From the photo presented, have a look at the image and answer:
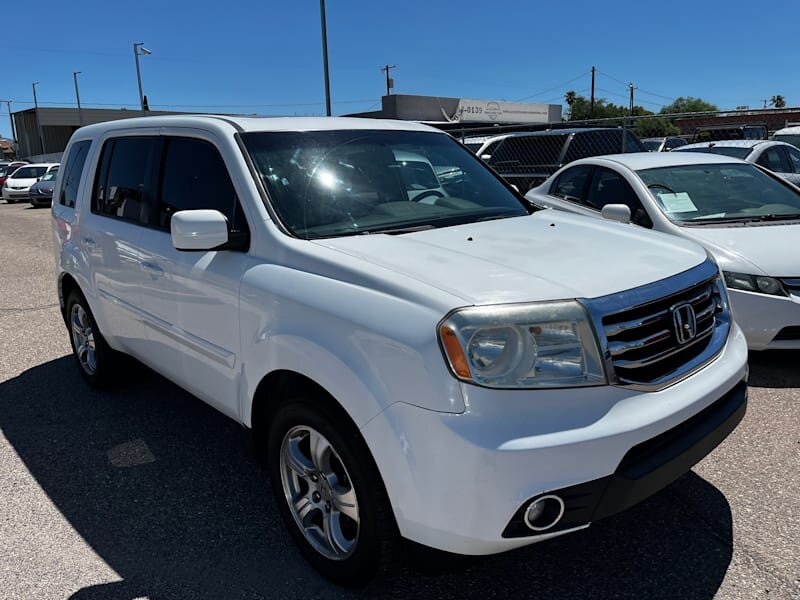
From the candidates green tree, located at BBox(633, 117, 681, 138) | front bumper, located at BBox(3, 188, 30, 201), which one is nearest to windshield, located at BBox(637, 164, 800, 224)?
front bumper, located at BBox(3, 188, 30, 201)

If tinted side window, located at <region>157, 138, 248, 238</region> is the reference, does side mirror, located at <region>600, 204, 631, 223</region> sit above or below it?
below

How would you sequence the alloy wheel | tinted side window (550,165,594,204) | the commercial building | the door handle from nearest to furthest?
the alloy wheel
the door handle
tinted side window (550,165,594,204)
the commercial building

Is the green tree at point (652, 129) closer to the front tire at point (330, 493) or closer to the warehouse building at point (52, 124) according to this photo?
the warehouse building at point (52, 124)

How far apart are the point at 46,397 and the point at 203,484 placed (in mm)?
2071

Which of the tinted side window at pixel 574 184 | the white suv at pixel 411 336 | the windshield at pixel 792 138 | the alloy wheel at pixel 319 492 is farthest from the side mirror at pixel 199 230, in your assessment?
the windshield at pixel 792 138

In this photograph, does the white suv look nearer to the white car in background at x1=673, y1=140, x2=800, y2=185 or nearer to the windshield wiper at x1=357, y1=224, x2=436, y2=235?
the windshield wiper at x1=357, y1=224, x2=436, y2=235

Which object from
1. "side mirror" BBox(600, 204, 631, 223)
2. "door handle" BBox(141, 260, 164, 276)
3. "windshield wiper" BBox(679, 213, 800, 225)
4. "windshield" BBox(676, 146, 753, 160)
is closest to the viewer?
"door handle" BBox(141, 260, 164, 276)

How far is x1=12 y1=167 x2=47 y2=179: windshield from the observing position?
2791 cm

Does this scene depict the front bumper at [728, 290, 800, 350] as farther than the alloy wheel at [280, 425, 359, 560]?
Yes

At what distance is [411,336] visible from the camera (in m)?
2.14

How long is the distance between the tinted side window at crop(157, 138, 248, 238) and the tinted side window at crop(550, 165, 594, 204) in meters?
4.31

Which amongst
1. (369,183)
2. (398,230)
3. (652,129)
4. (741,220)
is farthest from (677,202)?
(652,129)

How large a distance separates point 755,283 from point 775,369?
695 mm

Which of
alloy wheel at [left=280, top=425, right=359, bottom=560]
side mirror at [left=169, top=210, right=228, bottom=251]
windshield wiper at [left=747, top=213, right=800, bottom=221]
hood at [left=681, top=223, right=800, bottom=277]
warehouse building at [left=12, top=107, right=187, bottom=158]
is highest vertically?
warehouse building at [left=12, top=107, right=187, bottom=158]
